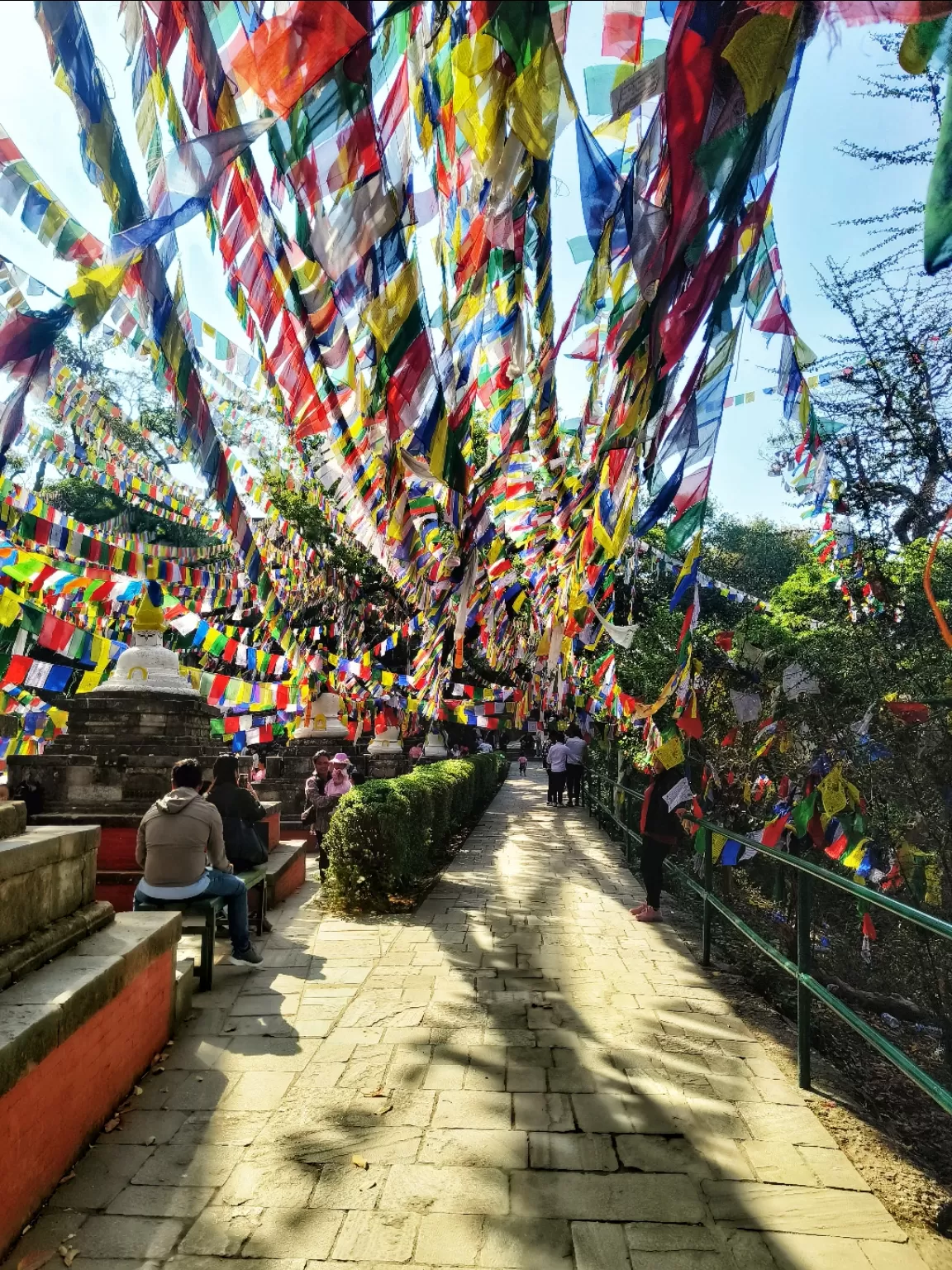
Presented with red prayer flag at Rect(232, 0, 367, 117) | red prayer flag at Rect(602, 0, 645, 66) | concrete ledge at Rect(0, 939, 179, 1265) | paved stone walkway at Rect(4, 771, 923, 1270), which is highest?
red prayer flag at Rect(602, 0, 645, 66)

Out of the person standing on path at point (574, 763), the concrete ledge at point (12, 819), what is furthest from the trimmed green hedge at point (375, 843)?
the person standing on path at point (574, 763)

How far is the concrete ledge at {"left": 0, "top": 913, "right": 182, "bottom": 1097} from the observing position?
2.70 meters

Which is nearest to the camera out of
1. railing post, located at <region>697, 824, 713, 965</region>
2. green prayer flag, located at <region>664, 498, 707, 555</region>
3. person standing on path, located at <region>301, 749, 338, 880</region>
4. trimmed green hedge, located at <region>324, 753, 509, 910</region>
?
green prayer flag, located at <region>664, 498, 707, 555</region>

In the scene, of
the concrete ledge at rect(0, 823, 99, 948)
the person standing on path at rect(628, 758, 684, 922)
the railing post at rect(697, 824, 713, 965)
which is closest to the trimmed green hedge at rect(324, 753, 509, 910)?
the person standing on path at rect(628, 758, 684, 922)

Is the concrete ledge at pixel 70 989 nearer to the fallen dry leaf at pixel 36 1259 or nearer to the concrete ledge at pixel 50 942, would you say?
the concrete ledge at pixel 50 942

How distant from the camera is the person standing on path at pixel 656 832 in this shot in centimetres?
728

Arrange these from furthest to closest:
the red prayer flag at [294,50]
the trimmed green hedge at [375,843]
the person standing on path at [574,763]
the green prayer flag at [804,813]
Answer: the person standing on path at [574,763]
the trimmed green hedge at [375,843]
the green prayer flag at [804,813]
the red prayer flag at [294,50]

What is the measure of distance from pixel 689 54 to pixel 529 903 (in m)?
7.53

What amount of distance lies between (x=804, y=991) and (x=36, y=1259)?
3406mm

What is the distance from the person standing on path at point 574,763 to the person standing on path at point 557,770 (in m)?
0.12

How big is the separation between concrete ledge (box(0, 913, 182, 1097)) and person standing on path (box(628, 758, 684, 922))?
14.5 ft

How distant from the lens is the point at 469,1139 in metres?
3.31

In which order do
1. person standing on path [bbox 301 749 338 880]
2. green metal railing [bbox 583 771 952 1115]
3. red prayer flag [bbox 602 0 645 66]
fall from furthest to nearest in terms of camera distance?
person standing on path [bbox 301 749 338 880] → green metal railing [bbox 583 771 952 1115] → red prayer flag [bbox 602 0 645 66]

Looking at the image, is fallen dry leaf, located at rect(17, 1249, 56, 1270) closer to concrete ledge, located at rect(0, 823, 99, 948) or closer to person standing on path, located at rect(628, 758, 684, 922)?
concrete ledge, located at rect(0, 823, 99, 948)
